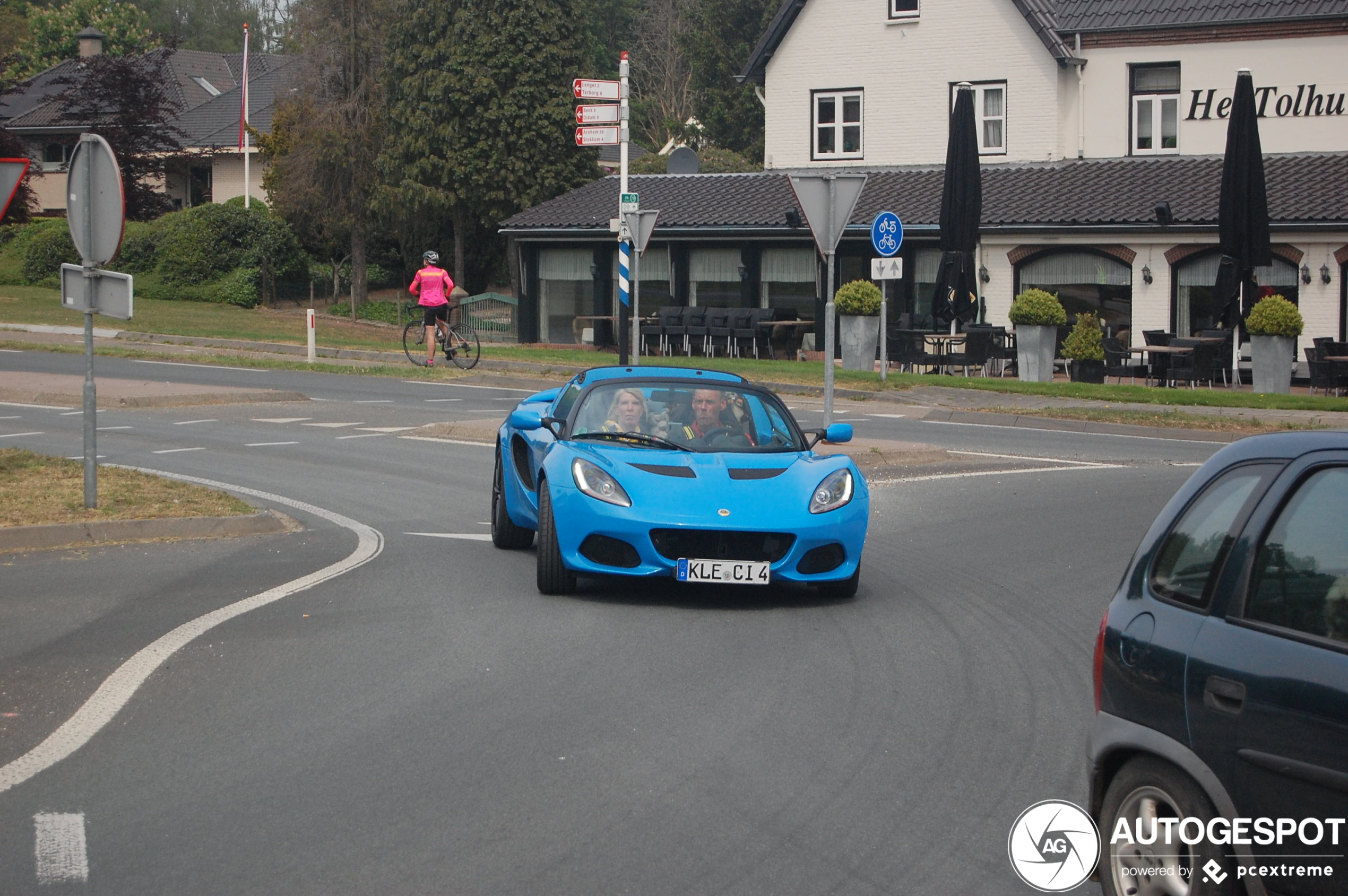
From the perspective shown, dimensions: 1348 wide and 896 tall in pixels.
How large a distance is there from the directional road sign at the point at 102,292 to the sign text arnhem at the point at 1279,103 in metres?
27.6

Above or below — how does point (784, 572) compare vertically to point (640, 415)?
below

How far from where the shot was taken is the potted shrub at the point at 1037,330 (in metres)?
27.1

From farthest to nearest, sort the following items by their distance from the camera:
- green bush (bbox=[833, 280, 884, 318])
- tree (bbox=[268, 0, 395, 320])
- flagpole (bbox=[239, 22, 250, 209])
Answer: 1. flagpole (bbox=[239, 22, 250, 209])
2. tree (bbox=[268, 0, 395, 320])
3. green bush (bbox=[833, 280, 884, 318])

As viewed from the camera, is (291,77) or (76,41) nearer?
(291,77)

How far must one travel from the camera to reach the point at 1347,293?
97.1 ft

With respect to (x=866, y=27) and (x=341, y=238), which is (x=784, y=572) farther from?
(x=341, y=238)

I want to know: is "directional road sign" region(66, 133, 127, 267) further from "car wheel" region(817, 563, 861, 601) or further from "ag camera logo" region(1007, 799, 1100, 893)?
"ag camera logo" region(1007, 799, 1100, 893)

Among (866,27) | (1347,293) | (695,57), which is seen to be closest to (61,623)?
(1347,293)

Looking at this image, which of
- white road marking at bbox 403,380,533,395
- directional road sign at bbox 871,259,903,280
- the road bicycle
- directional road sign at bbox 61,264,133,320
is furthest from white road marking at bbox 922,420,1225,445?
directional road sign at bbox 61,264,133,320

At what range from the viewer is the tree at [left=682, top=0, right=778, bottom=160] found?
63469 millimetres

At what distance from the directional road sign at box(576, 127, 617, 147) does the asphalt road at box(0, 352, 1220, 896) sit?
1352 cm

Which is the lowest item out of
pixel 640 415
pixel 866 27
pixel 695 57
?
pixel 640 415

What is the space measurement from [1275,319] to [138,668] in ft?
73.6

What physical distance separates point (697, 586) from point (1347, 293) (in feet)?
78.7
